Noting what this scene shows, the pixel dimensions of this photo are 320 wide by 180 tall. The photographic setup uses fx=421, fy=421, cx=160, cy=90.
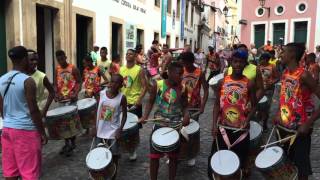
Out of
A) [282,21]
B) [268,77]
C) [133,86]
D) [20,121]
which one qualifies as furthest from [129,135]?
[282,21]

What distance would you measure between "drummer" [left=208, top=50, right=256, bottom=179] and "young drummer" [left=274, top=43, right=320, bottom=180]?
39 centimetres

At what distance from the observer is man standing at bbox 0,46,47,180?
12.3ft

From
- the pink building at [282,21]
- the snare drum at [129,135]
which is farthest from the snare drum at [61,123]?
the pink building at [282,21]

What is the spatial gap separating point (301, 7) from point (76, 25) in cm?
2923

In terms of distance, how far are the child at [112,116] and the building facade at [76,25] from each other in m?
6.05

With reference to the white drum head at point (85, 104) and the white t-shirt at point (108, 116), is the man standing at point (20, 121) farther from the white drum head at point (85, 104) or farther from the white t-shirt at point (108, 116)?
the white drum head at point (85, 104)

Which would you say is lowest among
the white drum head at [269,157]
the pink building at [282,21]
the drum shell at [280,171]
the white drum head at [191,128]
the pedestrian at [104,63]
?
the drum shell at [280,171]

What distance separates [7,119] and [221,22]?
5857cm

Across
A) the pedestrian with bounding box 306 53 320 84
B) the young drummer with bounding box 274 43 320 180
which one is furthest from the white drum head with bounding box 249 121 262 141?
the pedestrian with bounding box 306 53 320 84

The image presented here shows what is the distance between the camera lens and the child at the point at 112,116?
4.94 m

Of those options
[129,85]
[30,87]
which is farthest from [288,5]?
[30,87]

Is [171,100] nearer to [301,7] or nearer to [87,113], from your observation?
[87,113]

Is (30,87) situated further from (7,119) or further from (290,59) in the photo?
(290,59)

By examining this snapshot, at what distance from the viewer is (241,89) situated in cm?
436
